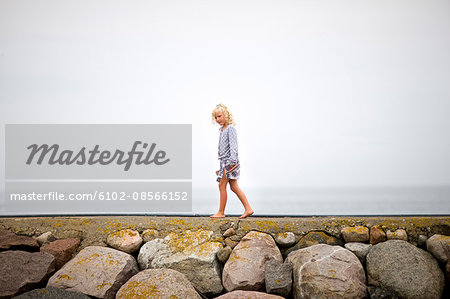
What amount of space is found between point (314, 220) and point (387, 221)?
92 centimetres

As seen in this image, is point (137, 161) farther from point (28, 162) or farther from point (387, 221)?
point (387, 221)

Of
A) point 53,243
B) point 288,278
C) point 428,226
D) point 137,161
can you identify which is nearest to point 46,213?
point 53,243

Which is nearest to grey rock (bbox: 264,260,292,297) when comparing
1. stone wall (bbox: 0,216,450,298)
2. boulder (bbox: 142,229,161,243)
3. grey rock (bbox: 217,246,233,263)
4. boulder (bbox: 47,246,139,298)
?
stone wall (bbox: 0,216,450,298)

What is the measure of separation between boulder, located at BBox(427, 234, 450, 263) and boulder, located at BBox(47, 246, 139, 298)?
3548 mm

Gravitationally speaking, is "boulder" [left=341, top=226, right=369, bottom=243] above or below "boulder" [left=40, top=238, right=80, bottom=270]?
above

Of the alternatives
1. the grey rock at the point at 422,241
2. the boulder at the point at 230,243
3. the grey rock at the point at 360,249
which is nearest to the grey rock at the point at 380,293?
the grey rock at the point at 360,249

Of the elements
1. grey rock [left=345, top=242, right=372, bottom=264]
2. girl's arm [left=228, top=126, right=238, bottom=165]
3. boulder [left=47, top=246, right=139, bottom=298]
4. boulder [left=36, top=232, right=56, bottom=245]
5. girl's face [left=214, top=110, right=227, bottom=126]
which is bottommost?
boulder [left=47, top=246, right=139, bottom=298]

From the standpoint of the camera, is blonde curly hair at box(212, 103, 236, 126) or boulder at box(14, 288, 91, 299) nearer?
boulder at box(14, 288, 91, 299)

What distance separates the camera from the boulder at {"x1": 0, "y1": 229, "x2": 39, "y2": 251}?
4586 millimetres

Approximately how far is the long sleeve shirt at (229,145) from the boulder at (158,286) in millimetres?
1632

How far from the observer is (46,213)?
17.4 ft

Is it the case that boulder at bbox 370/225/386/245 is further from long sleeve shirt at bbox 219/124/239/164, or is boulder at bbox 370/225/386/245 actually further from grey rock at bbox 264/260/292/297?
long sleeve shirt at bbox 219/124/239/164

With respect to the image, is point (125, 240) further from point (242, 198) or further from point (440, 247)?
point (440, 247)

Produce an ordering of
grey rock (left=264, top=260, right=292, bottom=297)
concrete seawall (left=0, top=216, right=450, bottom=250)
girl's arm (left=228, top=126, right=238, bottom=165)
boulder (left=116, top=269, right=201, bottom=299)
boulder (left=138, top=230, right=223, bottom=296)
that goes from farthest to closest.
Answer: girl's arm (left=228, top=126, right=238, bottom=165)
concrete seawall (left=0, top=216, right=450, bottom=250)
boulder (left=138, top=230, right=223, bottom=296)
grey rock (left=264, top=260, right=292, bottom=297)
boulder (left=116, top=269, right=201, bottom=299)
